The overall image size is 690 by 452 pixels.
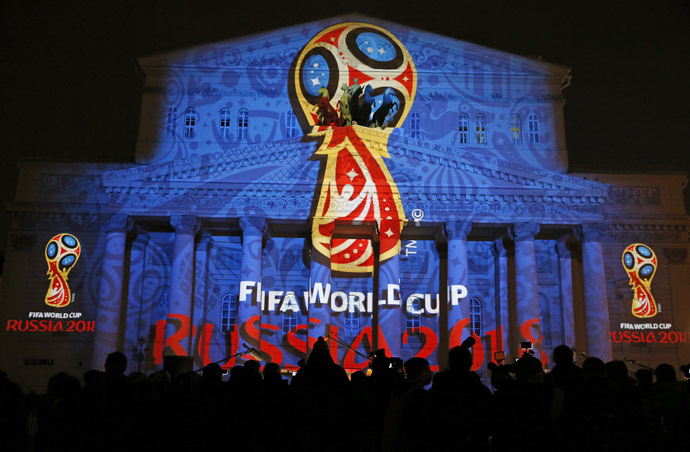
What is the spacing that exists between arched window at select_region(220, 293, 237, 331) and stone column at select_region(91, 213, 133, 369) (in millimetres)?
6436

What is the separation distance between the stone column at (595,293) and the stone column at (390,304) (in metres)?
9.96

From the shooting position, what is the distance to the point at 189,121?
41656 mm

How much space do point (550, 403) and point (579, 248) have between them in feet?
106

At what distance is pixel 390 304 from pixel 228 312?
35.4 feet

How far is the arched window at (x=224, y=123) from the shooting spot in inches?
1626

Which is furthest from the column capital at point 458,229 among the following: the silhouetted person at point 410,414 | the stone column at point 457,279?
the silhouetted person at point 410,414

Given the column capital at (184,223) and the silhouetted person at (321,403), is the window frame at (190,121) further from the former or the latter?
the silhouetted person at (321,403)

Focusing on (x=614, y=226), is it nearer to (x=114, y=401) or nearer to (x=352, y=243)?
(x=352, y=243)

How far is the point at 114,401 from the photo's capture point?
7402mm

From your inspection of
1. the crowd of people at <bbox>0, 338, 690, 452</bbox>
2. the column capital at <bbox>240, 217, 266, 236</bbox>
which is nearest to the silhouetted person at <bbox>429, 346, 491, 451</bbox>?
the crowd of people at <bbox>0, 338, 690, 452</bbox>

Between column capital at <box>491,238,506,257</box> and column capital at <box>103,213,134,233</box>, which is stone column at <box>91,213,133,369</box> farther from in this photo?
column capital at <box>491,238,506,257</box>

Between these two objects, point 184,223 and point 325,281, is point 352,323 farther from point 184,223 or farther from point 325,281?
point 184,223

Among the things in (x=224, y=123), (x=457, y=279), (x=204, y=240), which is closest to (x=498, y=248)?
(x=457, y=279)

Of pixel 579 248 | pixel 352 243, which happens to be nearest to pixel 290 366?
pixel 352 243
